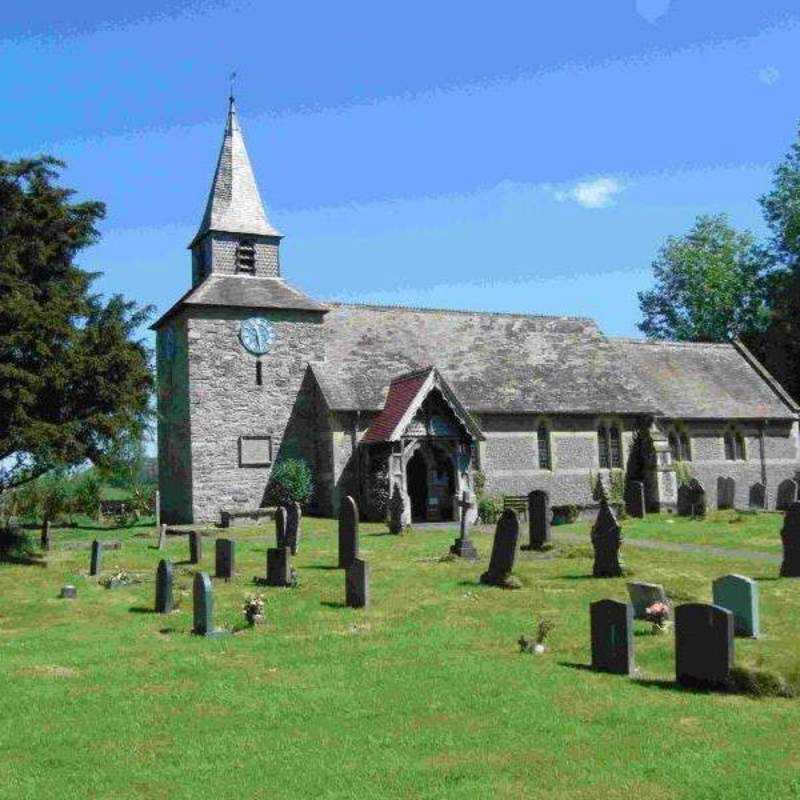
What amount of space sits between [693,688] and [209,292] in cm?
2924

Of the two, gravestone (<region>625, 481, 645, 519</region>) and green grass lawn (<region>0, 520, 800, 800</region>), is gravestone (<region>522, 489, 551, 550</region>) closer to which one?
→ green grass lawn (<region>0, 520, 800, 800</region>)

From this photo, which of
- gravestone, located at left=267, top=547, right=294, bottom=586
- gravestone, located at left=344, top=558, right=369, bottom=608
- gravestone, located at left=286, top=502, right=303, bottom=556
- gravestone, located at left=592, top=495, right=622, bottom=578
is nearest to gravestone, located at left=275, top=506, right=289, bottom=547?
gravestone, located at left=286, top=502, right=303, bottom=556

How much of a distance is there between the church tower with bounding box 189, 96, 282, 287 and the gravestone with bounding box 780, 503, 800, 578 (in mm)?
25932

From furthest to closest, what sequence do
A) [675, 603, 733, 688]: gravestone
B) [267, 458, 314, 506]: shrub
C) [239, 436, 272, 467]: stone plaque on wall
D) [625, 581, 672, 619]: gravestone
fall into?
[239, 436, 272, 467]: stone plaque on wall
[267, 458, 314, 506]: shrub
[625, 581, 672, 619]: gravestone
[675, 603, 733, 688]: gravestone

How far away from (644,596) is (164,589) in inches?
322

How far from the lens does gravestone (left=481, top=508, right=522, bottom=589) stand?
16.9m

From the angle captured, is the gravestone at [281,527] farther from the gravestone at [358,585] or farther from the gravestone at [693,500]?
the gravestone at [693,500]

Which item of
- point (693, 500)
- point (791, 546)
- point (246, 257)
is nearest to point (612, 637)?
point (791, 546)

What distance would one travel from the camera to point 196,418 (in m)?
34.4

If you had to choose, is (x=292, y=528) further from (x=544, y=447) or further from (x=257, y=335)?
(x=544, y=447)

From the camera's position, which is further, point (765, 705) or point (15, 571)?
point (15, 571)

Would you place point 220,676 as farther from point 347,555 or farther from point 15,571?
point 15,571

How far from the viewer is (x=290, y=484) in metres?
33.9

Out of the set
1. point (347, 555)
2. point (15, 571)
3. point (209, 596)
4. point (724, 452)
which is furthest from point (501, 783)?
point (724, 452)
